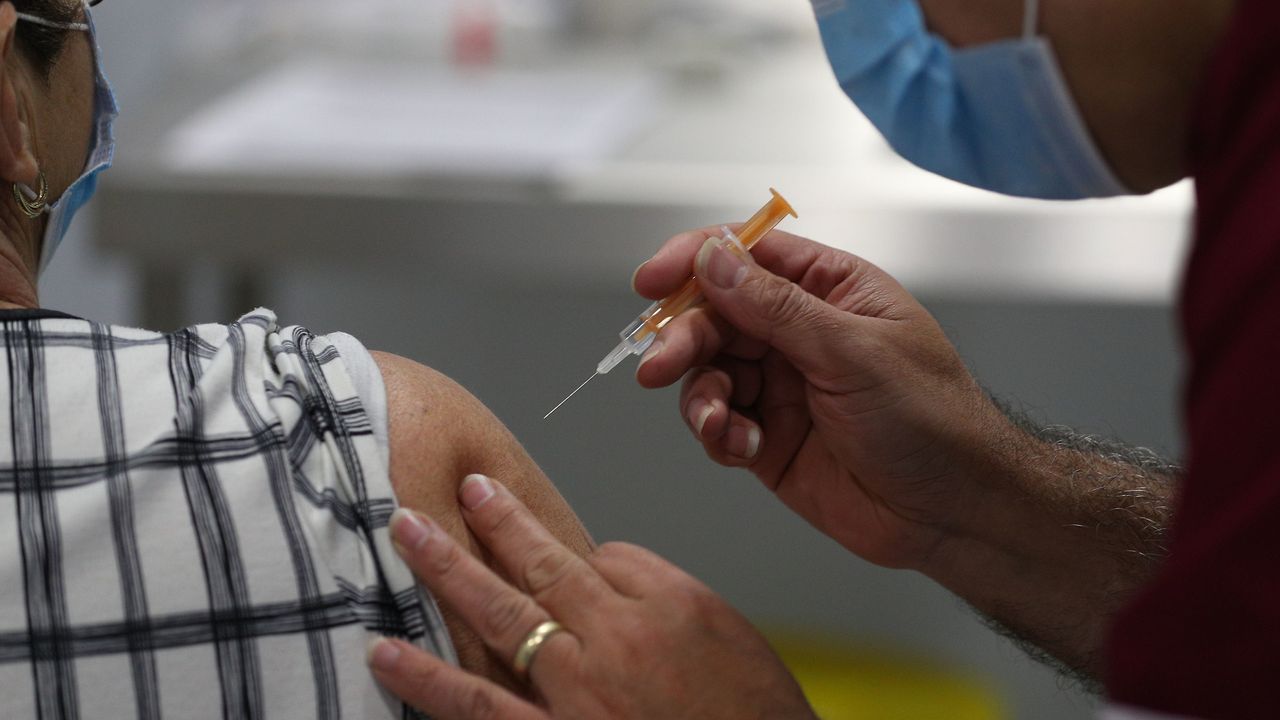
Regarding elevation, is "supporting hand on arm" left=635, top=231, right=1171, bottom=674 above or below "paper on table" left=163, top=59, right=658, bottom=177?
below

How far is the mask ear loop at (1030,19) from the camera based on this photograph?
87cm

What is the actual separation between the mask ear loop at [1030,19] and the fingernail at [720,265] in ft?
1.07

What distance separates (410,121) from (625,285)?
66 cm

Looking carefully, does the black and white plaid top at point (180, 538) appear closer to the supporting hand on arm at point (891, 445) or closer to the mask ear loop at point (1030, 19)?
the supporting hand on arm at point (891, 445)

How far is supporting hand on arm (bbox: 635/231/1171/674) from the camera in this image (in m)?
1.17

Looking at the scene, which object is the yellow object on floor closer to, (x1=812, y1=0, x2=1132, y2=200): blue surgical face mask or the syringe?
the syringe

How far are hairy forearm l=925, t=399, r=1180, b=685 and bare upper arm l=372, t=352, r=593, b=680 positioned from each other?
19.3 inches

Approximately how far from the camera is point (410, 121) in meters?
2.61

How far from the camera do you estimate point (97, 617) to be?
0.82m

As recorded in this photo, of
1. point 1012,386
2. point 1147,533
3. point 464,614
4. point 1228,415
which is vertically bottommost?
point 1012,386

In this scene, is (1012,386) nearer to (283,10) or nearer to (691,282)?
(691,282)

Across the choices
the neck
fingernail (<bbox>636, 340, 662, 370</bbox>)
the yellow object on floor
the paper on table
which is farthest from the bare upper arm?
the paper on table

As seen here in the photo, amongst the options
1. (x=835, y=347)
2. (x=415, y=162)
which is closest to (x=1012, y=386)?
(x=415, y=162)

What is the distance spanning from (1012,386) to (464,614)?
1.97 meters
